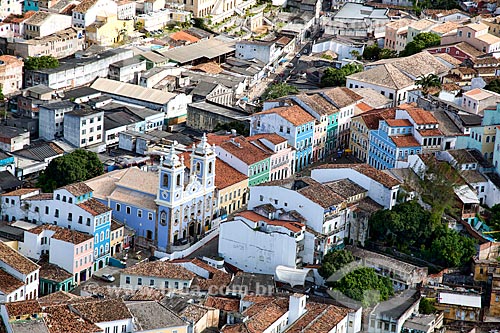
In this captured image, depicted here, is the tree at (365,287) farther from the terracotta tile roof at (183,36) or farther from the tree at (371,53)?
the terracotta tile roof at (183,36)

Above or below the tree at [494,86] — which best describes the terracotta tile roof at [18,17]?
below

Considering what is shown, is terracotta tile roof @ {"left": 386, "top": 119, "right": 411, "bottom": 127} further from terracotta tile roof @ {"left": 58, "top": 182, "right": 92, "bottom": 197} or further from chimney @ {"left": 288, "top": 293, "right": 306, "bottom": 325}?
chimney @ {"left": 288, "top": 293, "right": 306, "bottom": 325}

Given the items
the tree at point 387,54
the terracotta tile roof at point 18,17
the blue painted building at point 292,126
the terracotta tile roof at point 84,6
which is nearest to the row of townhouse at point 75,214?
the blue painted building at point 292,126

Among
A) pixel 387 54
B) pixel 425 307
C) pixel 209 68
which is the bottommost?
pixel 209 68

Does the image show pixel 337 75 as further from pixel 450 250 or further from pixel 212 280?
pixel 212 280

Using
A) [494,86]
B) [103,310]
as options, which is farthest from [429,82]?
[103,310]

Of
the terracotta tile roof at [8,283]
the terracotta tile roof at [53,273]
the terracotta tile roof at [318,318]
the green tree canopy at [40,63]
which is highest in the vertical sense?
the green tree canopy at [40,63]
